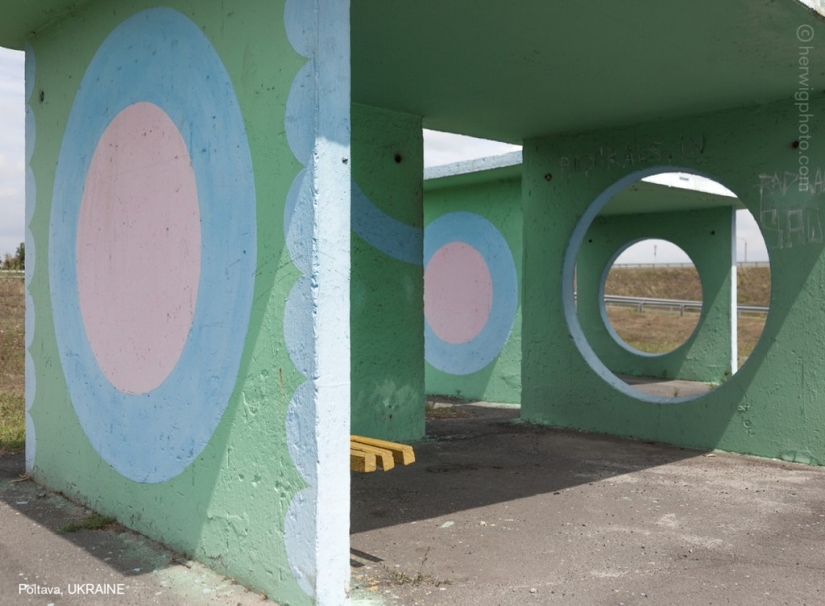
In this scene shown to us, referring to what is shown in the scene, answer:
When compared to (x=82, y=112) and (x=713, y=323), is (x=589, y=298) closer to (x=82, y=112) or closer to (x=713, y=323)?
(x=713, y=323)

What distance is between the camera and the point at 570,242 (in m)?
8.42

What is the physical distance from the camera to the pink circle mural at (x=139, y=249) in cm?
426

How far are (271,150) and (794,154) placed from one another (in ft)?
16.7

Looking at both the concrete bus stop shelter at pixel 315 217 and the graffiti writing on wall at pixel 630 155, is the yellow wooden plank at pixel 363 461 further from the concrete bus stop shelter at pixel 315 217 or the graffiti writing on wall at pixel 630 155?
the graffiti writing on wall at pixel 630 155

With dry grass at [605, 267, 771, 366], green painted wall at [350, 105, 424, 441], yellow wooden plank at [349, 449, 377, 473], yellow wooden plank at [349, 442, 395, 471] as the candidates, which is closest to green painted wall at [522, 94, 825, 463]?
green painted wall at [350, 105, 424, 441]

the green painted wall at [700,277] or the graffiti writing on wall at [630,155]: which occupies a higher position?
the graffiti writing on wall at [630,155]

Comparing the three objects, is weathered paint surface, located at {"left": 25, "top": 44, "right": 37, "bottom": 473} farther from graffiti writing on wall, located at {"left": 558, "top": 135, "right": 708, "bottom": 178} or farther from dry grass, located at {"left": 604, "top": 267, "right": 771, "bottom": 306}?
dry grass, located at {"left": 604, "top": 267, "right": 771, "bottom": 306}

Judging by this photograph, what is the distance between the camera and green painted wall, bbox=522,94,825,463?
260 inches

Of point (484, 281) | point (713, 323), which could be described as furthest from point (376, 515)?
point (713, 323)

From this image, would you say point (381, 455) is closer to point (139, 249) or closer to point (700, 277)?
point (139, 249)

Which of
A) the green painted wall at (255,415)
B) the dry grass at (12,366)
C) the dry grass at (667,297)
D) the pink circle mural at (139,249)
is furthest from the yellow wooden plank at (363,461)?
the dry grass at (667,297)

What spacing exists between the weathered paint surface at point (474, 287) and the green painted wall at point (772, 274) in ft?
6.79

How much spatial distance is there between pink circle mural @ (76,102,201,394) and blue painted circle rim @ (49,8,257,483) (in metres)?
0.08

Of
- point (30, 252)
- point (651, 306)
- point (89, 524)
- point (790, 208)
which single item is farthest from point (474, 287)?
point (651, 306)
